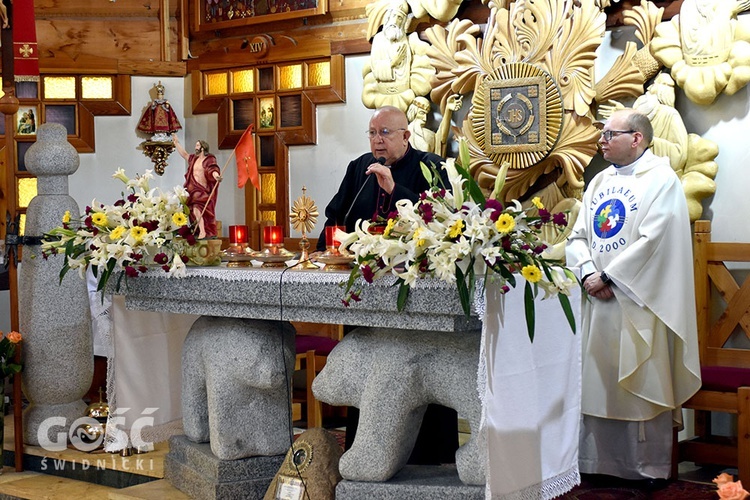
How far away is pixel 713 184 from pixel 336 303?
2.77 m

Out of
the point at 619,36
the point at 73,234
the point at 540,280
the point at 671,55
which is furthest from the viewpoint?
the point at 619,36

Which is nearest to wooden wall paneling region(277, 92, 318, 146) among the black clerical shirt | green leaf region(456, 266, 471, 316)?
the black clerical shirt

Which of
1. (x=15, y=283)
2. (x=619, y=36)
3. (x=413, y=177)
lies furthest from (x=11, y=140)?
(x=619, y=36)

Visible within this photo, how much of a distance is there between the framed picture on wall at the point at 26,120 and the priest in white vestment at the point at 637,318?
184 inches

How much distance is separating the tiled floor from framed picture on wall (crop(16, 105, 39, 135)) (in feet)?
10.3

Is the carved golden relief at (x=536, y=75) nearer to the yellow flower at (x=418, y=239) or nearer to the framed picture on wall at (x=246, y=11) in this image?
the framed picture on wall at (x=246, y=11)

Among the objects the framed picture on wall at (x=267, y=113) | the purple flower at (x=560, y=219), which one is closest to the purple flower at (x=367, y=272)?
the purple flower at (x=560, y=219)

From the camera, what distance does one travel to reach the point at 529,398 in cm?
341

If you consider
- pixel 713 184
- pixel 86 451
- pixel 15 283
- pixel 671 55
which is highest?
pixel 671 55

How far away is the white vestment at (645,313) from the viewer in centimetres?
485

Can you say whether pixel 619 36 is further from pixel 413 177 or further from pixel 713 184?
pixel 413 177

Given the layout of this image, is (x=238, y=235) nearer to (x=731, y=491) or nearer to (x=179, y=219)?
(x=179, y=219)

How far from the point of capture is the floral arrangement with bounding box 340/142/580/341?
3.25 m

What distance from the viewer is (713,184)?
18.3 ft
